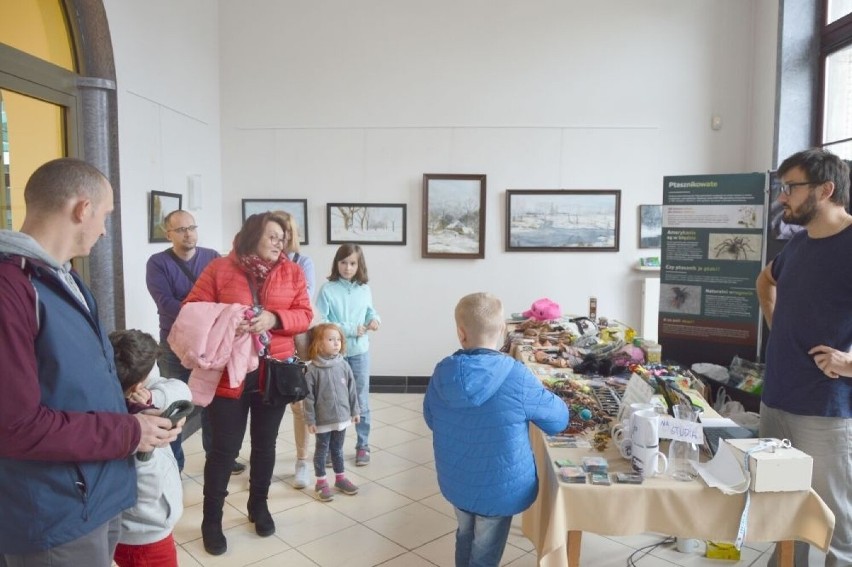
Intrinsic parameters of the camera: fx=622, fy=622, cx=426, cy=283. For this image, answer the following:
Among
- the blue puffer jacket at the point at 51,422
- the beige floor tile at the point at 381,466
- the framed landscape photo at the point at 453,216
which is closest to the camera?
the blue puffer jacket at the point at 51,422

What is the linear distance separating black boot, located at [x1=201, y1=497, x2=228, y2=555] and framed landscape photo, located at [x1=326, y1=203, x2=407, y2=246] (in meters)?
3.44

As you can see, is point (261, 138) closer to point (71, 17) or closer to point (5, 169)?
point (71, 17)

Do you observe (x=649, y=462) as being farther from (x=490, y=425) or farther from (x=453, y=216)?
(x=453, y=216)

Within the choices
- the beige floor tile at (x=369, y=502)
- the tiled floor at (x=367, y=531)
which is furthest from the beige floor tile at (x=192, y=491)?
the beige floor tile at (x=369, y=502)

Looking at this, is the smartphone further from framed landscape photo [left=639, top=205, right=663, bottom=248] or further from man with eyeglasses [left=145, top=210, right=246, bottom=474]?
framed landscape photo [left=639, top=205, right=663, bottom=248]

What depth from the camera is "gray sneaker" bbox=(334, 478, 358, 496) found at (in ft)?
12.1

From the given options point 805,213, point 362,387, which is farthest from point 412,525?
point 805,213

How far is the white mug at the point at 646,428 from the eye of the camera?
2.05 m

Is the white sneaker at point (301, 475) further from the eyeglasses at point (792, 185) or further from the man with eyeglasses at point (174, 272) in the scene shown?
the eyeglasses at point (792, 185)

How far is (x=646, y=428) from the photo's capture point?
81.3 inches

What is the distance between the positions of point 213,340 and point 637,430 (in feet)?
5.76

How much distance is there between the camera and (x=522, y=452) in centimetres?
214

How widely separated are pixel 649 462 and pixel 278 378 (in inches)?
64.2

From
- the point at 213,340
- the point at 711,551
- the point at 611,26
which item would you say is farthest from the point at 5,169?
the point at 611,26
